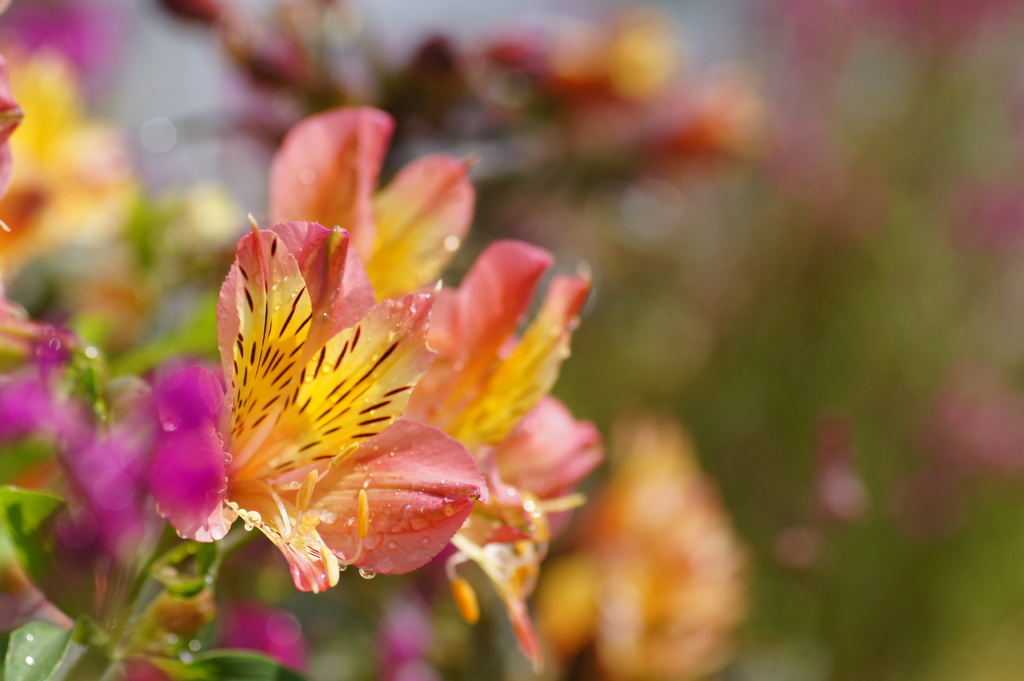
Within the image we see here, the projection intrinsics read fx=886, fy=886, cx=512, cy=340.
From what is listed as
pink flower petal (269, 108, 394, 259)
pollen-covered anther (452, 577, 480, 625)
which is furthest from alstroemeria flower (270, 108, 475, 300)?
pollen-covered anther (452, 577, 480, 625)

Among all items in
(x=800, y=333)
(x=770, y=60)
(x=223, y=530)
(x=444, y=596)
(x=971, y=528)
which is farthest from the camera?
(x=770, y=60)

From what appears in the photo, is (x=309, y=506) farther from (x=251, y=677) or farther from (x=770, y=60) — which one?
(x=770, y=60)

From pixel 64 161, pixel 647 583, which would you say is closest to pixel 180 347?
pixel 64 161

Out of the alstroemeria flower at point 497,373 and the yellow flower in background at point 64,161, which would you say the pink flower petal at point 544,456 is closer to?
the alstroemeria flower at point 497,373

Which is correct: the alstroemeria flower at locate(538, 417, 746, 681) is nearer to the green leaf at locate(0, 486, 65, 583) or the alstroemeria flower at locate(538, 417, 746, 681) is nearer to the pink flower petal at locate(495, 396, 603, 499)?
the pink flower petal at locate(495, 396, 603, 499)

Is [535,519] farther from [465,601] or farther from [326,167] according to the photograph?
[326,167]

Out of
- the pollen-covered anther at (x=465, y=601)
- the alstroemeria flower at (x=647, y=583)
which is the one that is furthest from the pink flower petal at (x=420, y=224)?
the alstroemeria flower at (x=647, y=583)

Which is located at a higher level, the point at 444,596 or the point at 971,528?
the point at 444,596

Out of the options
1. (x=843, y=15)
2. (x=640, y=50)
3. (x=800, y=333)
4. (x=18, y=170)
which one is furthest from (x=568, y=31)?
(x=843, y=15)
